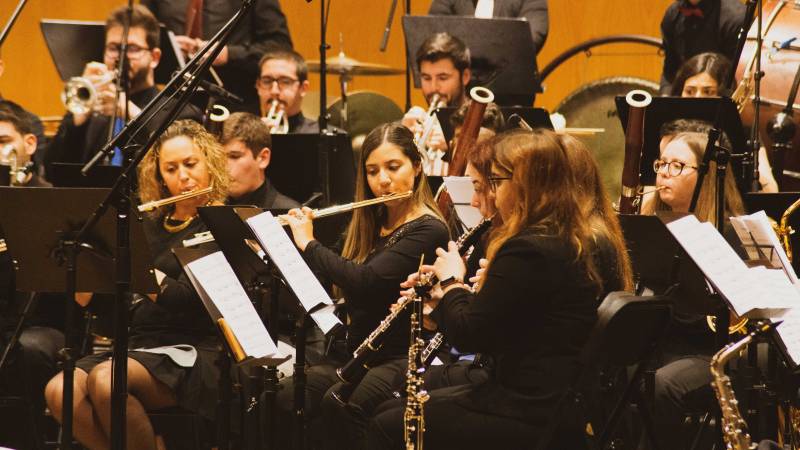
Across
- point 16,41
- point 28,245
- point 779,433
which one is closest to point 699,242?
point 779,433

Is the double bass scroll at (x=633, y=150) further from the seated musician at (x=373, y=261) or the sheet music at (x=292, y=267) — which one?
the sheet music at (x=292, y=267)

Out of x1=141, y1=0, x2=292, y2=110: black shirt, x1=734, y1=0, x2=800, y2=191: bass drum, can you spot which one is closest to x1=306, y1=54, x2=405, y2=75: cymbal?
x1=141, y1=0, x2=292, y2=110: black shirt

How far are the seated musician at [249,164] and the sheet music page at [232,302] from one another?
1111mm

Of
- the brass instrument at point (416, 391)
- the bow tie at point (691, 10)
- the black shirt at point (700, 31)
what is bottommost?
the brass instrument at point (416, 391)

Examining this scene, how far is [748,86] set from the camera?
13.5 feet

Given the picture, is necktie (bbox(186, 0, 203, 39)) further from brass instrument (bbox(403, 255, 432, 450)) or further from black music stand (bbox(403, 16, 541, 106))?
brass instrument (bbox(403, 255, 432, 450))

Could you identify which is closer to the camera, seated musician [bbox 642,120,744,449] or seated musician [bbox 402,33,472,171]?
seated musician [bbox 642,120,744,449]

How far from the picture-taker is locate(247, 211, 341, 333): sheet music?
302cm

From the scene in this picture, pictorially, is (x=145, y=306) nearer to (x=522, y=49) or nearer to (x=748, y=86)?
(x=522, y=49)

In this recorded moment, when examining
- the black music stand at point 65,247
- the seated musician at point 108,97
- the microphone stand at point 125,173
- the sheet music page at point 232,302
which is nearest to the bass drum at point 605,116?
the seated musician at point 108,97

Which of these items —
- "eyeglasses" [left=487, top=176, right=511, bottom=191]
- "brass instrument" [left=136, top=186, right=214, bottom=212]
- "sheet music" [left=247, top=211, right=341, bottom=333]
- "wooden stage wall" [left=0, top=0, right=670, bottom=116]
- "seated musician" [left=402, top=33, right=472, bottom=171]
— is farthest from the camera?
"wooden stage wall" [left=0, top=0, right=670, bottom=116]

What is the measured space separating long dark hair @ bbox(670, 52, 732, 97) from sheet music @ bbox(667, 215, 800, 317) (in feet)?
5.97

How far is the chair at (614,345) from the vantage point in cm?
232

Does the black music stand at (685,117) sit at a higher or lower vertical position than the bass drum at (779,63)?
lower
